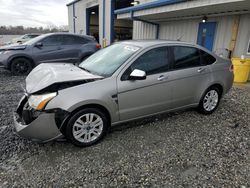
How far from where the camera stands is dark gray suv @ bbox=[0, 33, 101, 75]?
701cm

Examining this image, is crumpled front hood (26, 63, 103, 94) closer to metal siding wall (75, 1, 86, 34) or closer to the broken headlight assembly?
the broken headlight assembly

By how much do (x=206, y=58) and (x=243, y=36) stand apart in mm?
4585

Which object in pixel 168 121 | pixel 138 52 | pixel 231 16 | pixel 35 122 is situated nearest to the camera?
pixel 35 122

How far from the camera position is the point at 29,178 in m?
2.28

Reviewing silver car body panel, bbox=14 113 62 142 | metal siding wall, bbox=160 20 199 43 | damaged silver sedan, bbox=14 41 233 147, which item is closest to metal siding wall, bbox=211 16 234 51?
metal siding wall, bbox=160 20 199 43

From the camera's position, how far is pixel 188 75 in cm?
355

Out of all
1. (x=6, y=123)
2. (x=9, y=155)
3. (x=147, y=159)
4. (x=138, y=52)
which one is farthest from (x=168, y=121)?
(x=6, y=123)

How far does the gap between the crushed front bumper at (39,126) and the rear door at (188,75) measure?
2.10 meters

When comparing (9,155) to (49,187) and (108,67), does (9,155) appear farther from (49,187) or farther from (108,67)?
(108,67)

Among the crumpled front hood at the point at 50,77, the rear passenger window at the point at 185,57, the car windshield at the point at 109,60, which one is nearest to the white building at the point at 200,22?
the rear passenger window at the point at 185,57

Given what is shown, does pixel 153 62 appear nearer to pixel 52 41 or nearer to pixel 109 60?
pixel 109 60

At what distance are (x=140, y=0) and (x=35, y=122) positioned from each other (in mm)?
11249

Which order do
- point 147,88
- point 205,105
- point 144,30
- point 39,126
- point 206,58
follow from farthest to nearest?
point 144,30, point 205,105, point 206,58, point 147,88, point 39,126

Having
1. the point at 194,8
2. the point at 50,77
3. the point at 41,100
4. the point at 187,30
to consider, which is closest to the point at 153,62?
the point at 50,77
